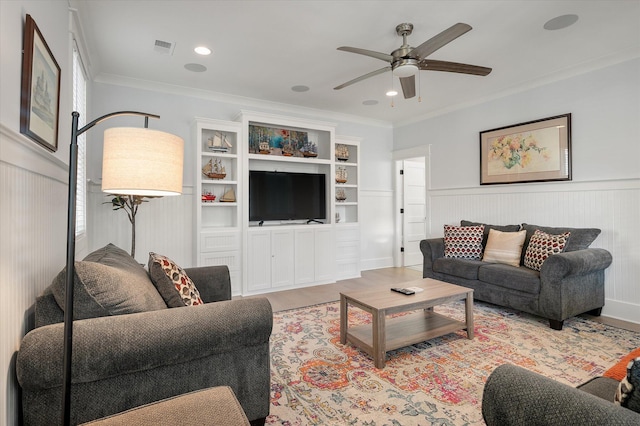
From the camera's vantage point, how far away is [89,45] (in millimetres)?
3084

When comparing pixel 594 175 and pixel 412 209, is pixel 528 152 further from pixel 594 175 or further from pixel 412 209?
pixel 412 209

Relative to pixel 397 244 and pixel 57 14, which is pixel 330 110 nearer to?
pixel 397 244

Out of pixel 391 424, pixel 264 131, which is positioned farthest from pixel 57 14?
pixel 391 424

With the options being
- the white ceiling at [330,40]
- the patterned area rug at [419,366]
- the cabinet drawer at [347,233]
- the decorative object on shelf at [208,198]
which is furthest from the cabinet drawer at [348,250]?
the white ceiling at [330,40]

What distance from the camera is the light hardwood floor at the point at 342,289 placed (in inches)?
129

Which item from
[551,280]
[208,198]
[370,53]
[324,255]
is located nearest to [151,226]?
[208,198]

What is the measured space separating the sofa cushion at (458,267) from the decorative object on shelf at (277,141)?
2.37 meters

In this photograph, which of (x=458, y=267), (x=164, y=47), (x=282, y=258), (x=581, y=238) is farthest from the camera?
(x=282, y=258)

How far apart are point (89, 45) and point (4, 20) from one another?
2.31 metres

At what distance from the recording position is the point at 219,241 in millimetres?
4141

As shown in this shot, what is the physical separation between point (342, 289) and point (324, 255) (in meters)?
0.59

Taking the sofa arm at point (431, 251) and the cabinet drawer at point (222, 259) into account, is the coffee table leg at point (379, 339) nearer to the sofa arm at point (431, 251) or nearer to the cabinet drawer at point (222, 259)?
the sofa arm at point (431, 251)

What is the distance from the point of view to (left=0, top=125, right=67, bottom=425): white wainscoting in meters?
1.14

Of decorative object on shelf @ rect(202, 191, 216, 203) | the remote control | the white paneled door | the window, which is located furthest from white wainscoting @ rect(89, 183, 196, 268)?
the white paneled door
